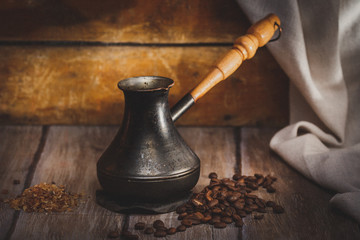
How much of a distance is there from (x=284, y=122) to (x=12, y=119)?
0.99 m

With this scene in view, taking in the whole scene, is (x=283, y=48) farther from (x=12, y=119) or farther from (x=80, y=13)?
(x=12, y=119)

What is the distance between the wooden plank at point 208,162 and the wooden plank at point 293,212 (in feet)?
0.16

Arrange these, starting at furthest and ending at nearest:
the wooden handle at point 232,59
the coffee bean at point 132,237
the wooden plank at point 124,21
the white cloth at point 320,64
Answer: the wooden plank at point 124,21, the white cloth at point 320,64, the wooden handle at point 232,59, the coffee bean at point 132,237

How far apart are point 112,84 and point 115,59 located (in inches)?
3.6

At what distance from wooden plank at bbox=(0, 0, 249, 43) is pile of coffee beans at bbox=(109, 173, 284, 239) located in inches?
22.4

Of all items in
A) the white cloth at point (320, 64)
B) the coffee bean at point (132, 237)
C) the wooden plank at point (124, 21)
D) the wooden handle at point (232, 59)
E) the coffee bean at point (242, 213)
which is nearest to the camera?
the coffee bean at point (132, 237)

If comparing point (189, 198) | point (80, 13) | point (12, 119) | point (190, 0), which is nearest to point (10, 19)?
point (80, 13)

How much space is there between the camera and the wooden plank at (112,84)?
1.62m

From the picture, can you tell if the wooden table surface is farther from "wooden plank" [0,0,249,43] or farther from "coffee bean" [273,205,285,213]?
"wooden plank" [0,0,249,43]

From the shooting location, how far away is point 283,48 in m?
1.47

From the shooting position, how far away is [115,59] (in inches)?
63.9

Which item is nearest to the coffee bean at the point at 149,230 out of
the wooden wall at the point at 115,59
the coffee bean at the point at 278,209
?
the coffee bean at the point at 278,209

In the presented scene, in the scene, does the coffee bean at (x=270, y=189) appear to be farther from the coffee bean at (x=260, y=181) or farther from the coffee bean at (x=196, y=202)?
the coffee bean at (x=196, y=202)

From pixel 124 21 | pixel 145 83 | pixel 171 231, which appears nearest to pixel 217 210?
pixel 171 231
